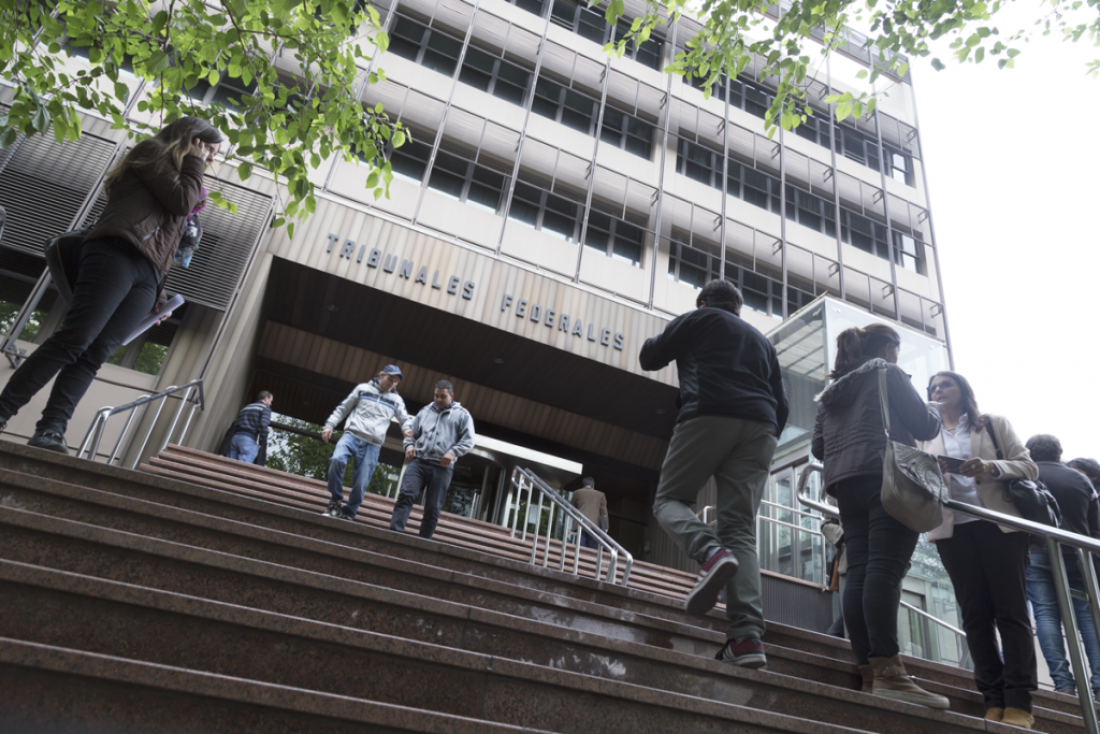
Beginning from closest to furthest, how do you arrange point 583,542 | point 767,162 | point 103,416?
point 103,416 < point 583,542 < point 767,162

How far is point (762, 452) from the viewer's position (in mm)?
3262

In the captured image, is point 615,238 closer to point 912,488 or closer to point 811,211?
point 811,211

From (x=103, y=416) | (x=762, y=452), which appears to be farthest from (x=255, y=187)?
(x=762, y=452)

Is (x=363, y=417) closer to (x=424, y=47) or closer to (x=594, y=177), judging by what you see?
(x=594, y=177)

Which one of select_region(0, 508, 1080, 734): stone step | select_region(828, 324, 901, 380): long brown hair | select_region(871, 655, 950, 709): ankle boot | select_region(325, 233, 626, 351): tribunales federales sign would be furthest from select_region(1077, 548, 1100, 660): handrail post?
select_region(325, 233, 626, 351): tribunales federales sign

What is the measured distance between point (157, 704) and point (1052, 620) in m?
5.15

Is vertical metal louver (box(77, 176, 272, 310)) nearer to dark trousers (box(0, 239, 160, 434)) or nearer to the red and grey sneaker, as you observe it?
dark trousers (box(0, 239, 160, 434))

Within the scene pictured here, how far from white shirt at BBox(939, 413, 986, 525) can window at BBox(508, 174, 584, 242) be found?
33.5 ft

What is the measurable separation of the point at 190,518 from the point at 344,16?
331cm

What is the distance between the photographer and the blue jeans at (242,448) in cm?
805

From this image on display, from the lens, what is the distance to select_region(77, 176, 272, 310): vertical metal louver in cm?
907

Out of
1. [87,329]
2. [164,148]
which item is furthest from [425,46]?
[87,329]

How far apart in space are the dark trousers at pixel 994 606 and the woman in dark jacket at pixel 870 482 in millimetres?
504

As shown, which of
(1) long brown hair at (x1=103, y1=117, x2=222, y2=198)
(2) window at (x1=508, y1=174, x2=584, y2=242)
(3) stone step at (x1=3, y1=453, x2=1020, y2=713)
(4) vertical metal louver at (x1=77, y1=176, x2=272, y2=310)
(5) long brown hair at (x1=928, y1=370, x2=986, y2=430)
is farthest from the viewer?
(2) window at (x1=508, y1=174, x2=584, y2=242)
